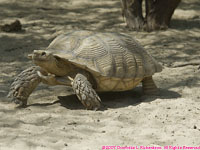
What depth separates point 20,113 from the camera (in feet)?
14.7

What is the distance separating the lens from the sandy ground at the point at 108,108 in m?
3.64

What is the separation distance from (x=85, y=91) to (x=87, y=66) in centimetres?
27

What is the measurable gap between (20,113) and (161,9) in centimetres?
473

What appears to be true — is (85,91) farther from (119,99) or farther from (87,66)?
(119,99)

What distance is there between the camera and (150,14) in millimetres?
8383

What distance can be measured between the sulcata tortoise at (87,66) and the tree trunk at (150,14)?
11.8 ft

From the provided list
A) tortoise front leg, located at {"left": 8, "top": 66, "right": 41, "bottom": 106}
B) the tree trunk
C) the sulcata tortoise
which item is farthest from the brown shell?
the tree trunk

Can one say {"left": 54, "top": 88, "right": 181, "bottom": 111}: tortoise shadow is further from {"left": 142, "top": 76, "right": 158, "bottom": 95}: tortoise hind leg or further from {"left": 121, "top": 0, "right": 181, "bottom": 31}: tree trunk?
{"left": 121, "top": 0, "right": 181, "bottom": 31}: tree trunk

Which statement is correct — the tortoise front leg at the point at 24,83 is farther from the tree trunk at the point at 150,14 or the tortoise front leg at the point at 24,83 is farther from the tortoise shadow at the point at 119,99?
the tree trunk at the point at 150,14

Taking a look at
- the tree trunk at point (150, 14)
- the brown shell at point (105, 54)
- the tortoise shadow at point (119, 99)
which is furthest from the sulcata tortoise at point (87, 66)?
the tree trunk at point (150, 14)

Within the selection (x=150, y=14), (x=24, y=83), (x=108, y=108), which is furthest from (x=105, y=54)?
(x=150, y=14)

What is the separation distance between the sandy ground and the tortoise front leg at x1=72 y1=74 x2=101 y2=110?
0.35 ft

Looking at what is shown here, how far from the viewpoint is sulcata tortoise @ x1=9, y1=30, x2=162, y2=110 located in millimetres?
4504

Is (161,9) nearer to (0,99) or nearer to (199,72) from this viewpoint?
(199,72)
